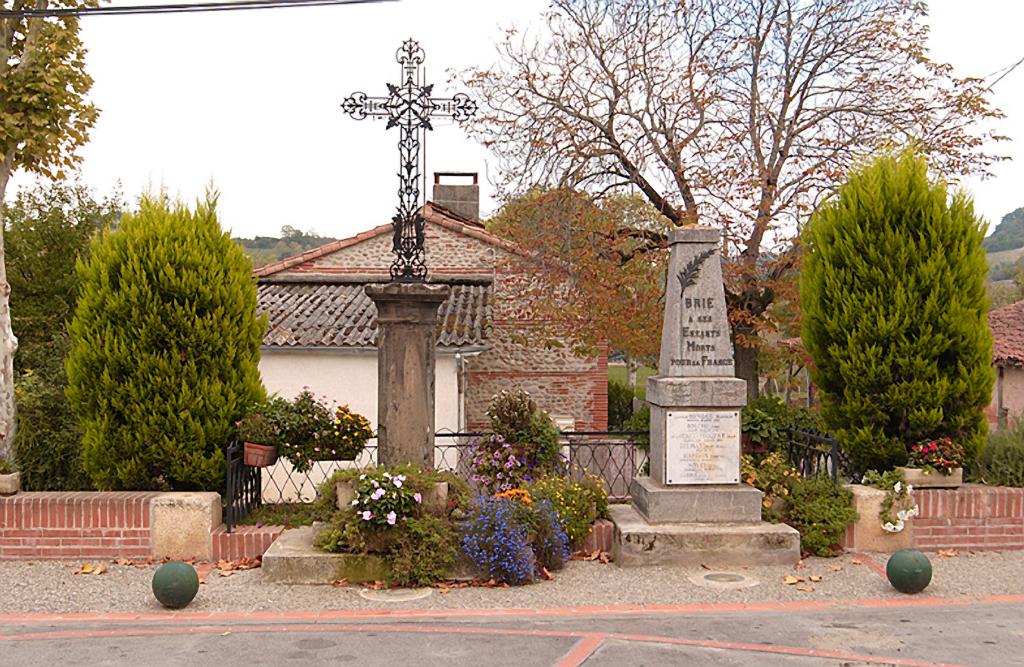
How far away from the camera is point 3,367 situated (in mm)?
8156

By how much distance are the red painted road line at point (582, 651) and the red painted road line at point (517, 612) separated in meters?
0.55

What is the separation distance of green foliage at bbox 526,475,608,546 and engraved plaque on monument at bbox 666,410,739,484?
28.8 inches

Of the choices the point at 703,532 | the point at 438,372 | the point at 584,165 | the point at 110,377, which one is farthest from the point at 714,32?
the point at 110,377

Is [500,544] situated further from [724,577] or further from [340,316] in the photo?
[340,316]

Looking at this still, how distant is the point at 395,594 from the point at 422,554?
0.38m

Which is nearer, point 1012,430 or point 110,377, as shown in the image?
point 110,377

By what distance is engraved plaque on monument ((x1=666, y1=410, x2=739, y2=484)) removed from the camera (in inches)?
293

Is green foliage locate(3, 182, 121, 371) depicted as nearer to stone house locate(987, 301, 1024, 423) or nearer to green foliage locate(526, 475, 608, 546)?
green foliage locate(526, 475, 608, 546)

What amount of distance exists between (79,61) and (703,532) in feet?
26.9

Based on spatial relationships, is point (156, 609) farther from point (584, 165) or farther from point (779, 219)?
point (779, 219)

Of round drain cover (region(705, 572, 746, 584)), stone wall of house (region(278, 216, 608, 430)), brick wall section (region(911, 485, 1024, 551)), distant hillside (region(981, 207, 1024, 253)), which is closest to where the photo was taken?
round drain cover (region(705, 572, 746, 584))

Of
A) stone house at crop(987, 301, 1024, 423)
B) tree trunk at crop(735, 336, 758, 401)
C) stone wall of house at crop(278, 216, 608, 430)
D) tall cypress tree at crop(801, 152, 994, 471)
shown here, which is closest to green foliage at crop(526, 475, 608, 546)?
tall cypress tree at crop(801, 152, 994, 471)

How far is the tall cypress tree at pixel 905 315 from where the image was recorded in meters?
7.58

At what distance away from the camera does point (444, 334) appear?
14461mm
